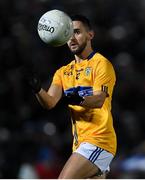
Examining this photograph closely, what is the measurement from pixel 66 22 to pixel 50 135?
481 cm

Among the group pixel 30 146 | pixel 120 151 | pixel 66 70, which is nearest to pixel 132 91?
pixel 120 151

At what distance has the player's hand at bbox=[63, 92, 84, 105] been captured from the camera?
5930 mm

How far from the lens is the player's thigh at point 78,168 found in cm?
632

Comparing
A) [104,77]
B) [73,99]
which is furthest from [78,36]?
[73,99]

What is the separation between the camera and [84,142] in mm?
6418

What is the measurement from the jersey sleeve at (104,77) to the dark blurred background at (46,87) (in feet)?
11.5

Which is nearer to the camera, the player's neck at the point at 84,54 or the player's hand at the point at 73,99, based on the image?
the player's hand at the point at 73,99

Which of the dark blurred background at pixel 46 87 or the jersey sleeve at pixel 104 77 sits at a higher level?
the jersey sleeve at pixel 104 77

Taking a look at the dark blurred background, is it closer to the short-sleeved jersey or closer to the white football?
the short-sleeved jersey

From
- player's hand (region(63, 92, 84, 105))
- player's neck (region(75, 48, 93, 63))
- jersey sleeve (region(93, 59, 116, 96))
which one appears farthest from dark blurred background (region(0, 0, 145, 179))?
player's hand (region(63, 92, 84, 105))

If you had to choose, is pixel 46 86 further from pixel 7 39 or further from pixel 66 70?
pixel 66 70

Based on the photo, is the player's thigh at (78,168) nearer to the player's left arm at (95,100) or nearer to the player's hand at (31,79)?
the player's left arm at (95,100)

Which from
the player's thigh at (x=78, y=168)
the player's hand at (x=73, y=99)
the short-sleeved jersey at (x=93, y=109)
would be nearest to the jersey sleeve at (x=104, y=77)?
the short-sleeved jersey at (x=93, y=109)

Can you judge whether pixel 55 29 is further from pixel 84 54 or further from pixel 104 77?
pixel 104 77
